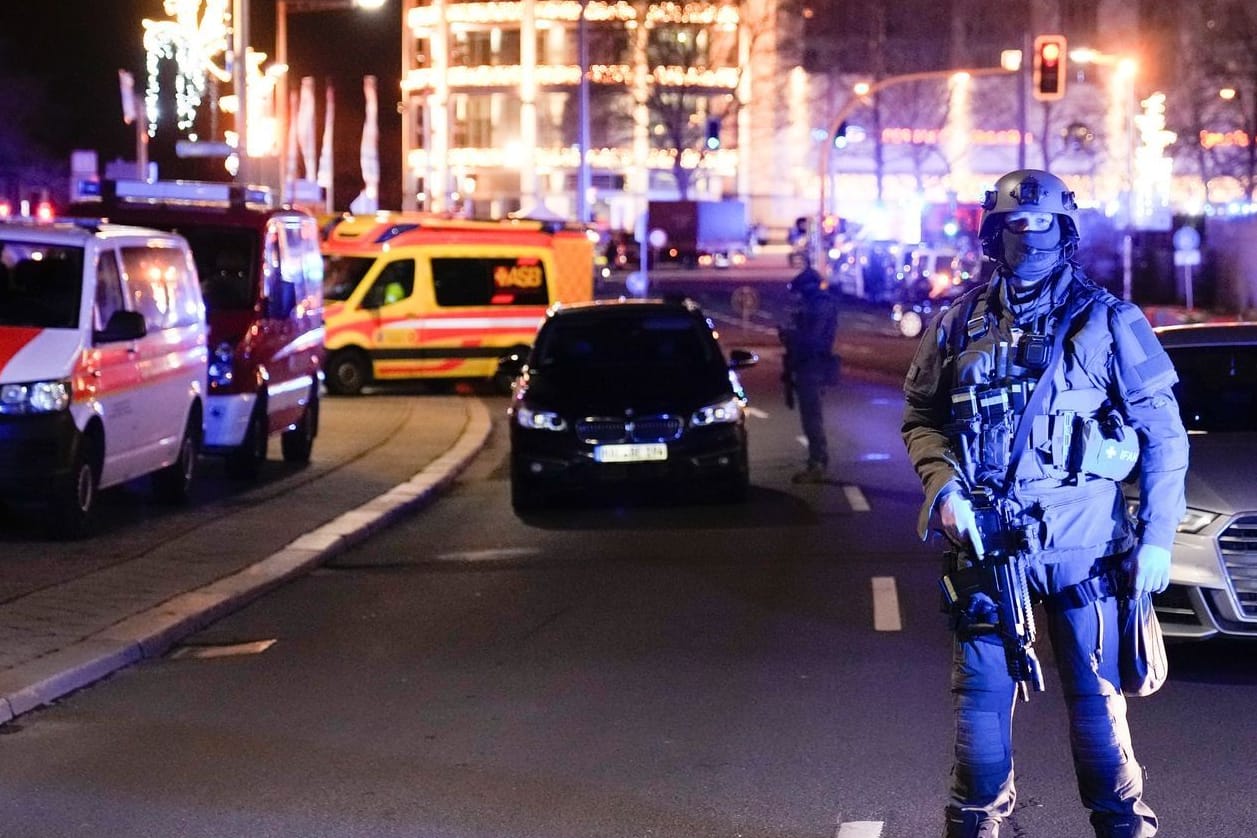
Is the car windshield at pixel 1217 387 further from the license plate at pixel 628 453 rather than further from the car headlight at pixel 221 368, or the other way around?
the car headlight at pixel 221 368

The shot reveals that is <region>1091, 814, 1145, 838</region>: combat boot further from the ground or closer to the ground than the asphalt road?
further from the ground

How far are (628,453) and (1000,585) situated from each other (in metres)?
9.83

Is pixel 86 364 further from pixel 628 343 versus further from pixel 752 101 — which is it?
pixel 752 101

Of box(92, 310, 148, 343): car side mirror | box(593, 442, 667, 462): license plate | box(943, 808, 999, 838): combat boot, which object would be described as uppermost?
box(92, 310, 148, 343): car side mirror

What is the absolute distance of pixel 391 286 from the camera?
2878 cm

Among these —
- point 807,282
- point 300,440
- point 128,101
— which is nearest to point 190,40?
point 128,101

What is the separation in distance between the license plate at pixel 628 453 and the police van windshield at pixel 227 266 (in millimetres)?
4079

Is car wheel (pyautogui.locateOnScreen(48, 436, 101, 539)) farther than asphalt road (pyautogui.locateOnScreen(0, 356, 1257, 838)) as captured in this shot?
Yes

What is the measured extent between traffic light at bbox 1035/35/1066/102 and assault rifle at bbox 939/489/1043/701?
31014mm

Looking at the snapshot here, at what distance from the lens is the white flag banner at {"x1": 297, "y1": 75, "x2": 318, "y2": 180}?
46562 mm

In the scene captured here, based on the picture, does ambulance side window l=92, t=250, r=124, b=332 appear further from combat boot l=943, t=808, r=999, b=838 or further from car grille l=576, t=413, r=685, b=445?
combat boot l=943, t=808, r=999, b=838

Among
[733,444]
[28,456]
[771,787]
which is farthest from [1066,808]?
[733,444]

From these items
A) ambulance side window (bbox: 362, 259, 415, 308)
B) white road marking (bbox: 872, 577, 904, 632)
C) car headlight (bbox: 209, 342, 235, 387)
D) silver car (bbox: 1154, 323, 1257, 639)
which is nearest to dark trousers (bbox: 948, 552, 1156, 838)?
silver car (bbox: 1154, 323, 1257, 639)

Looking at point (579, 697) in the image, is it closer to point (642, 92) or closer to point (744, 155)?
point (642, 92)
